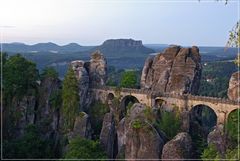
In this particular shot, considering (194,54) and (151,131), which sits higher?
(194,54)

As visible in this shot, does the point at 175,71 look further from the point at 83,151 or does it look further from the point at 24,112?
the point at 83,151

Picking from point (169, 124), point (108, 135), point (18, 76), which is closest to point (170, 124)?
point (169, 124)

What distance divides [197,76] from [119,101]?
7899 millimetres

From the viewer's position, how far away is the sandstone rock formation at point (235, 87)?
119ft

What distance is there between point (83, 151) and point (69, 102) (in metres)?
10.2

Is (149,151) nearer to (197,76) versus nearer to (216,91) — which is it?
(197,76)

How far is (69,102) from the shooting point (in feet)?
123

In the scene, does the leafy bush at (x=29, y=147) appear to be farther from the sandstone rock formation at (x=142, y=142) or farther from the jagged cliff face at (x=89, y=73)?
the sandstone rock formation at (x=142, y=142)

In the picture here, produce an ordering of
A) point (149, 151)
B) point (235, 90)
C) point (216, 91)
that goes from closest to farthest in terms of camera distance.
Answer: point (149, 151) < point (235, 90) < point (216, 91)

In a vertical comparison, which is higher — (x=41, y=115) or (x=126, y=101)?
(x=126, y=101)

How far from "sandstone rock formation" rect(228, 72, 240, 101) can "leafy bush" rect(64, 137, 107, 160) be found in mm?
13725

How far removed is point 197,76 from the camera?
39688 mm

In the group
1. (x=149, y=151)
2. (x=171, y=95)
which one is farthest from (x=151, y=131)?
(x=171, y=95)

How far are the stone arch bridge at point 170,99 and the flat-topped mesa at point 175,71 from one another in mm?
858
